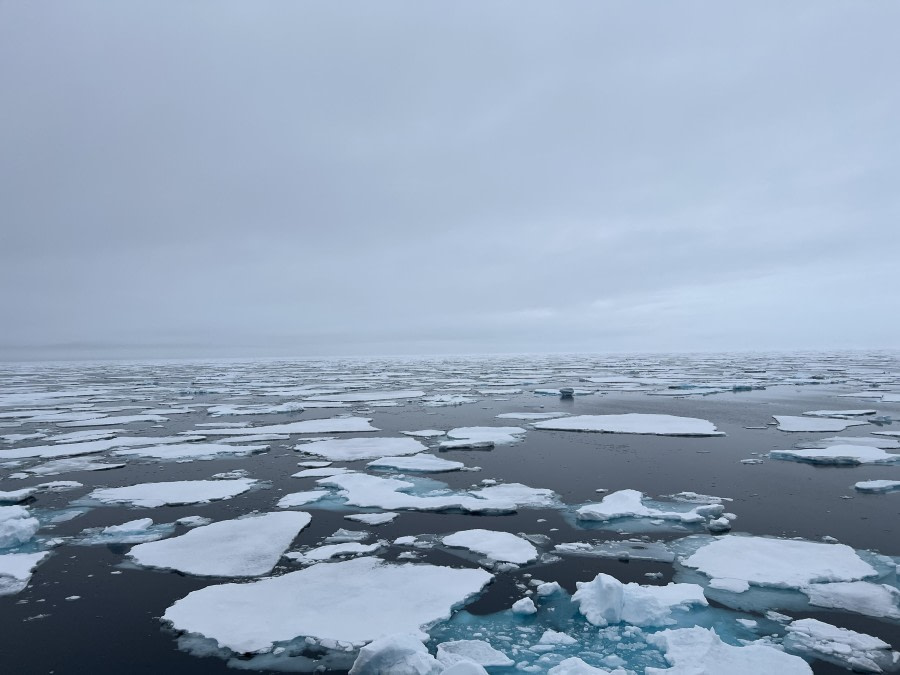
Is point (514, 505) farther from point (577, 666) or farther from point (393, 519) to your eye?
point (577, 666)

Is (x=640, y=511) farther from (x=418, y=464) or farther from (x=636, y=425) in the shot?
(x=636, y=425)

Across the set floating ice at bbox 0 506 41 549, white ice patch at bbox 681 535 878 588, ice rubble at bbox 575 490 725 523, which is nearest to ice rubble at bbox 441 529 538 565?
ice rubble at bbox 575 490 725 523

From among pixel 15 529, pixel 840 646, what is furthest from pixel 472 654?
pixel 15 529

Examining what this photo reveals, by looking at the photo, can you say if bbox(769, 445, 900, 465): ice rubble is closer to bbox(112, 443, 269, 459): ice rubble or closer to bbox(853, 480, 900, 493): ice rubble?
bbox(853, 480, 900, 493): ice rubble

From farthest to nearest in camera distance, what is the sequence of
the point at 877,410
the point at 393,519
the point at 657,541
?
the point at 877,410 < the point at 393,519 < the point at 657,541

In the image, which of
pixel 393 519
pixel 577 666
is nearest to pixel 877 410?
pixel 393 519

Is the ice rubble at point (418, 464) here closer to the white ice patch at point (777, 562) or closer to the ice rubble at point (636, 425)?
the ice rubble at point (636, 425)

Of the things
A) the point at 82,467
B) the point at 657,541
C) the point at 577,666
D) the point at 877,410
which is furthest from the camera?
the point at 877,410
